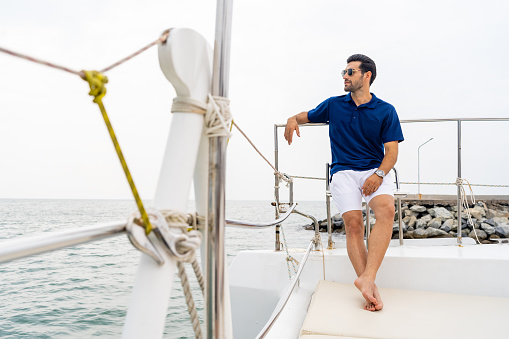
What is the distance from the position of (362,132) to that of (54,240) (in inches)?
65.5

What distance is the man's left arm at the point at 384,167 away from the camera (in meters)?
1.78

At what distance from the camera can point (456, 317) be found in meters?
1.53

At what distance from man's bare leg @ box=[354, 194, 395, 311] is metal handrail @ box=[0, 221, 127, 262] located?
1351 millimetres

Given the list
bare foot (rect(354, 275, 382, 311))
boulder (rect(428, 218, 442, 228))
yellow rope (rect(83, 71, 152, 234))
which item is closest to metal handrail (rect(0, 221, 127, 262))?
yellow rope (rect(83, 71, 152, 234))

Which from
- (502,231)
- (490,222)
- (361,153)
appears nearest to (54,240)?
(361,153)

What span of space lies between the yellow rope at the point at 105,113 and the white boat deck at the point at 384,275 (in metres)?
1.33

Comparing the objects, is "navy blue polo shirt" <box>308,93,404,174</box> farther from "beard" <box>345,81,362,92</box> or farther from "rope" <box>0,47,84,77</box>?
"rope" <box>0,47,84,77</box>

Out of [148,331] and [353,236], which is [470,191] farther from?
[148,331]

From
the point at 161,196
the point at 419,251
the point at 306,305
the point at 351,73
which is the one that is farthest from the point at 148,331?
the point at 419,251

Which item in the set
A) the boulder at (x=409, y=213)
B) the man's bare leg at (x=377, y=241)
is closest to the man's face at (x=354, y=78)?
the man's bare leg at (x=377, y=241)

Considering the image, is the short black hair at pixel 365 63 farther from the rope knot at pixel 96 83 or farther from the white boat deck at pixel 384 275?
the rope knot at pixel 96 83

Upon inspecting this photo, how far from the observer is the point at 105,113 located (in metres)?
0.48

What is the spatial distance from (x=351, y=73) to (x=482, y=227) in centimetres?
932

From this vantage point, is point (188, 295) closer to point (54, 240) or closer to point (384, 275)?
point (54, 240)
